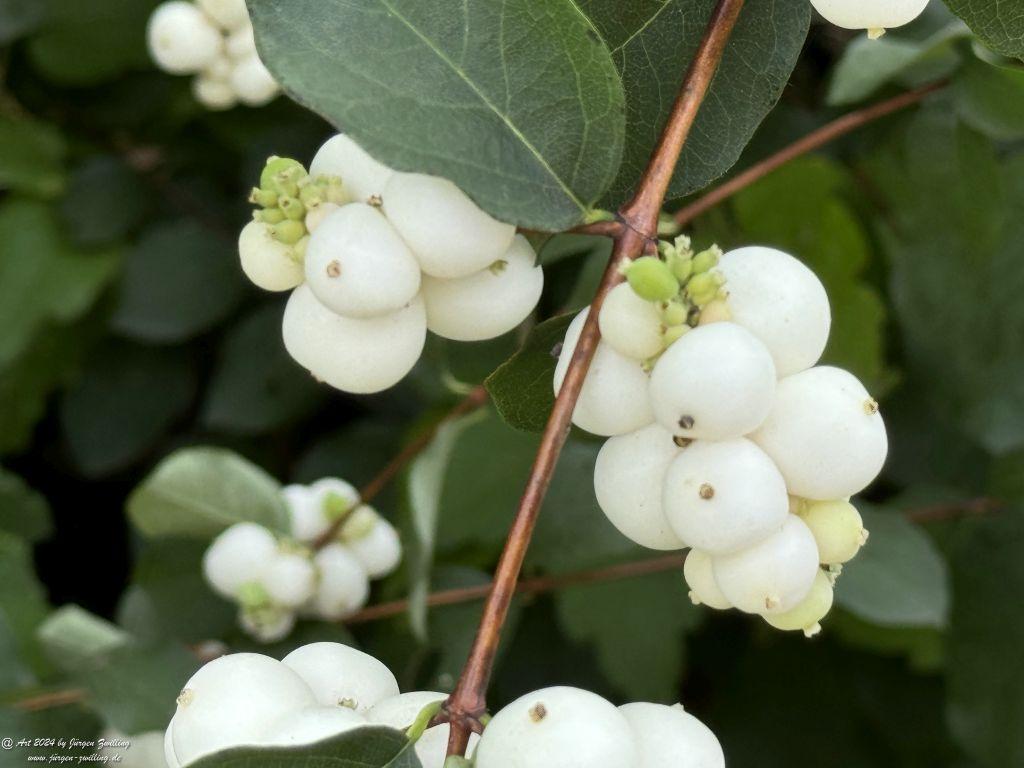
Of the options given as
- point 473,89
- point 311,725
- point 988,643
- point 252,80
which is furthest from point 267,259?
point 988,643

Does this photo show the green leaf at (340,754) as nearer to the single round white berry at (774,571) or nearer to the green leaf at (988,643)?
the single round white berry at (774,571)

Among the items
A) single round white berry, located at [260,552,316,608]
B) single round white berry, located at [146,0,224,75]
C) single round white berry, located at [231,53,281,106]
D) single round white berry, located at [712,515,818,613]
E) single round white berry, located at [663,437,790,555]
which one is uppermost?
single round white berry, located at [663,437,790,555]

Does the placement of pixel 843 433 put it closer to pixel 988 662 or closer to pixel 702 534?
pixel 702 534

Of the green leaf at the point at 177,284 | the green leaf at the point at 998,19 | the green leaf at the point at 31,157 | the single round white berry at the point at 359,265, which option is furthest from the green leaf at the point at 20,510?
the green leaf at the point at 998,19

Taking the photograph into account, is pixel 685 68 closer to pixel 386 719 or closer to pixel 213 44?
pixel 386 719

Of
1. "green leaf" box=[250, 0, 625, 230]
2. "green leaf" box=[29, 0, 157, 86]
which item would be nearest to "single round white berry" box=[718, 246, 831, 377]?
"green leaf" box=[250, 0, 625, 230]

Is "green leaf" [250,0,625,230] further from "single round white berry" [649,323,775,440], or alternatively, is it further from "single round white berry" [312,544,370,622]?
"single round white berry" [312,544,370,622]

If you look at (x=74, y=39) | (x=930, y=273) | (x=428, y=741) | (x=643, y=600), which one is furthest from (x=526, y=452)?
(x=74, y=39)
